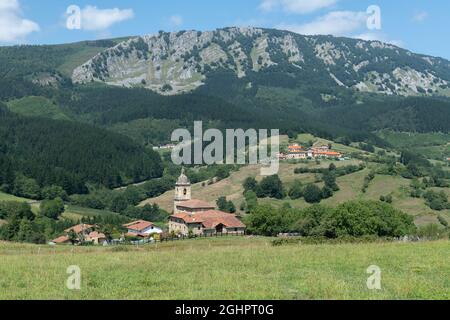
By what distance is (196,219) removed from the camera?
364 feet

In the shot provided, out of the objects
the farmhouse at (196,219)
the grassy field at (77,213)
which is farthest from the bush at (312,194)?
the grassy field at (77,213)

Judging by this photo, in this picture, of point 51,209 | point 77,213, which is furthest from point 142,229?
point 77,213

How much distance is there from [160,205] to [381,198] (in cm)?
6850

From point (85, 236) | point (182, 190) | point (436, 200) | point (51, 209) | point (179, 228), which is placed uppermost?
point (182, 190)

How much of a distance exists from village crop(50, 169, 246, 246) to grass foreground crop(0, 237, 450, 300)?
63.9 m

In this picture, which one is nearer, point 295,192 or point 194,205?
point 194,205

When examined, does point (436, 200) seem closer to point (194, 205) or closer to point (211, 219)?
point (194, 205)

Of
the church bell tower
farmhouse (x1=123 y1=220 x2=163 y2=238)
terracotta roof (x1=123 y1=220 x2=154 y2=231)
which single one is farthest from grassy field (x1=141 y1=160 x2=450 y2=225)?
terracotta roof (x1=123 y1=220 x2=154 y2=231)

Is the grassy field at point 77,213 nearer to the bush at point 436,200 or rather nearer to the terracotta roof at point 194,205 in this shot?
the terracotta roof at point 194,205

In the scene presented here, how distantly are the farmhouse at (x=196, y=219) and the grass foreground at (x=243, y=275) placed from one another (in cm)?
6780

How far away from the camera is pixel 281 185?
17200 cm

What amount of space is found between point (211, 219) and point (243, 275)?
84.6m
